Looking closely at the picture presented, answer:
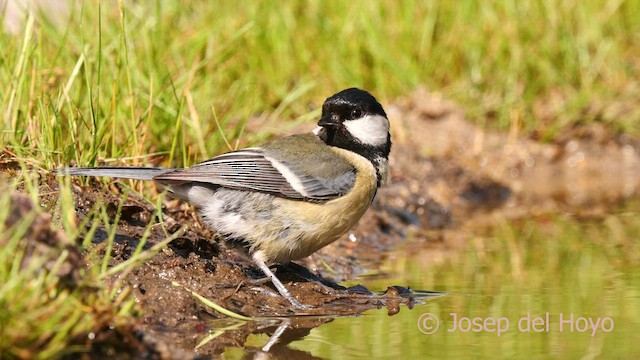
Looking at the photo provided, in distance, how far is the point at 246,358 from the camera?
356 centimetres

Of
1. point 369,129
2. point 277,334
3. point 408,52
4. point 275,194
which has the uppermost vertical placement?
point 408,52

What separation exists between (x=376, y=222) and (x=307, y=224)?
1727 mm

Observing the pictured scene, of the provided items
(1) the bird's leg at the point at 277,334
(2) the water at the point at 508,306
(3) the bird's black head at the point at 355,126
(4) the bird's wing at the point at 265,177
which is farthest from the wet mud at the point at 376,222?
(3) the bird's black head at the point at 355,126

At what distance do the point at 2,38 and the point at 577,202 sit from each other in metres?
4.08

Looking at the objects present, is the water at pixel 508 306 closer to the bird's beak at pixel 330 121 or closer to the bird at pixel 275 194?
the bird at pixel 275 194

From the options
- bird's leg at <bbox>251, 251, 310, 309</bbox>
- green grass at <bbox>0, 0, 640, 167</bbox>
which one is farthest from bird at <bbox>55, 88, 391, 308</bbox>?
green grass at <bbox>0, 0, 640, 167</bbox>

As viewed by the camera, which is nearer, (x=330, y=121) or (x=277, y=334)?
(x=277, y=334)

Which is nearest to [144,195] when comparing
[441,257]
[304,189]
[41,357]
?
[304,189]

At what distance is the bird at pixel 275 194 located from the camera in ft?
14.9

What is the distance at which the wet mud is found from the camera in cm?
396

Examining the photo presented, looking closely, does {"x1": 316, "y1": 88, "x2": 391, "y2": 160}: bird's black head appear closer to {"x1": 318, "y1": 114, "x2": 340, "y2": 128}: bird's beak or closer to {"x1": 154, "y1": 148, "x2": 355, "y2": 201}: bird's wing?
{"x1": 318, "y1": 114, "x2": 340, "y2": 128}: bird's beak

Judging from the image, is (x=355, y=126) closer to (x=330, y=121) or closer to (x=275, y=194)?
(x=330, y=121)

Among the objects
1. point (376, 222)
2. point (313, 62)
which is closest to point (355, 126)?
point (376, 222)

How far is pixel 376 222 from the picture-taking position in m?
6.23
